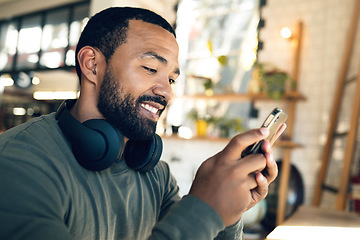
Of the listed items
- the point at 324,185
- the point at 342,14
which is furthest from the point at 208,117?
the point at 342,14

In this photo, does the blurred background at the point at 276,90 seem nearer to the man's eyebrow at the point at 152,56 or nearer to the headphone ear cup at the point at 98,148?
the man's eyebrow at the point at 152,56

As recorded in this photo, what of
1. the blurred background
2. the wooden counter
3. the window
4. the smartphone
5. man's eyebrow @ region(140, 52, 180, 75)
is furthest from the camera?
the window

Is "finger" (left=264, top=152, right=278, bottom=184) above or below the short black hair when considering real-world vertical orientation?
below

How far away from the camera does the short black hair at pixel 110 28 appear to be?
0.95 metres

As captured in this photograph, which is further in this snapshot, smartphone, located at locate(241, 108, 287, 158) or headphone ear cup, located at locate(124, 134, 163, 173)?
headphone ear cup, located at locate(124, 134, 163, 173)

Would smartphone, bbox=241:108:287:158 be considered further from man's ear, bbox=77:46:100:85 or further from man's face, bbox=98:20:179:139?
man's ear, bbox=77:46:100:85

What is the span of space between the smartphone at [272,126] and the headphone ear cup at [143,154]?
376mm

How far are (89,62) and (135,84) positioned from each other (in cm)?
16

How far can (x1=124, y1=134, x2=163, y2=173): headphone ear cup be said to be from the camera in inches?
37.3

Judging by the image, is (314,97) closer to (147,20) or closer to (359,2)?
(359,2)

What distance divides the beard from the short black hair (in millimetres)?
82

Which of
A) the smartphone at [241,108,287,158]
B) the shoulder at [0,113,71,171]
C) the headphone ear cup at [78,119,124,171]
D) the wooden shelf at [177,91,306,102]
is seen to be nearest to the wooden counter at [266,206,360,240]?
the smartphone at [241,108,287,158]

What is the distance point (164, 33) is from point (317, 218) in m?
1.28

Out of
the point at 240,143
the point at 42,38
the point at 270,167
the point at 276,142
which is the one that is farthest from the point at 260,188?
the point at 42,38
